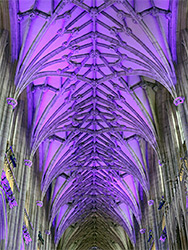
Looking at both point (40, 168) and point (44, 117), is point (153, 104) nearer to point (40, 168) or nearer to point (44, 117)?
point (44, 117)

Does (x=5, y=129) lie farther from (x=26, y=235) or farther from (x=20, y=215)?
(x=26, y=235)

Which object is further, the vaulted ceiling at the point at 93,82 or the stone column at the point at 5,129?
the vaulted ceiling at the point at 93,82

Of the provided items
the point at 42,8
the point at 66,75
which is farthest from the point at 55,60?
the point at 42,8

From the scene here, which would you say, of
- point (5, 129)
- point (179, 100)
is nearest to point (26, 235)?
point (5, 129)

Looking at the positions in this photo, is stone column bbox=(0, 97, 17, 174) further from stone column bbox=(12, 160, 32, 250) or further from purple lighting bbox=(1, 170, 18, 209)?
stone column bbox=(12, 160, 32, 250)

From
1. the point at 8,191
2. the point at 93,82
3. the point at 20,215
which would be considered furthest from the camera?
the point at 93,82

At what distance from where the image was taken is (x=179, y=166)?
20969 millimetres

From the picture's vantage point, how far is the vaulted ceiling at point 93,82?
20438mm

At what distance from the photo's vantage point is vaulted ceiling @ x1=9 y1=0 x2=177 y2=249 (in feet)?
67.1

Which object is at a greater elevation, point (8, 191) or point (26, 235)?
point (8, 191)

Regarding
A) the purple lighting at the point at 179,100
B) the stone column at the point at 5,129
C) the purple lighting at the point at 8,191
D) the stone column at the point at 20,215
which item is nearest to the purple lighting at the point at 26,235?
the stone column at the point at 20,215

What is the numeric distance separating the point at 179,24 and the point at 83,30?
576 cm

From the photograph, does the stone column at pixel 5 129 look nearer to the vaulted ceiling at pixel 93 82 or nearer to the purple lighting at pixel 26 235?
the vaulted ceiling at pixel 93 82

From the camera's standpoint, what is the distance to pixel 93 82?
83.4 feet
